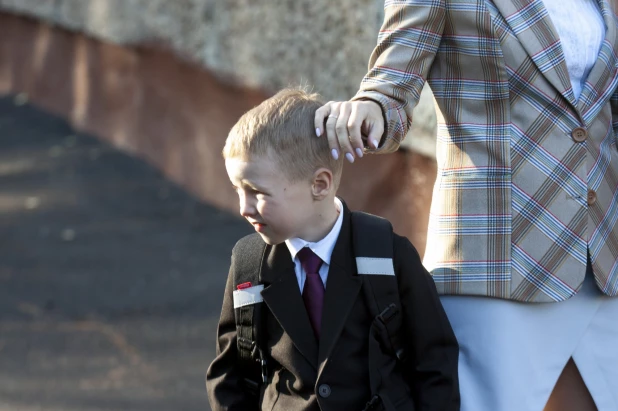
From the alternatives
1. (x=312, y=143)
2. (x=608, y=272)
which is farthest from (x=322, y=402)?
(x=608, y=272)

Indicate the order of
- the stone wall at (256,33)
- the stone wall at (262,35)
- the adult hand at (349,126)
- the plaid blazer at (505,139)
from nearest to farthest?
the adult hand at (349,126) → the plaid blazer at (505,139) → the stone wall at (262,35) → the stone wall at (256,33)

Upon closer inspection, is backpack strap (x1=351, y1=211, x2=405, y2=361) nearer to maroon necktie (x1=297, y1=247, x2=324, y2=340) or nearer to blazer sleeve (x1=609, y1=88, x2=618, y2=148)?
maroon necktie (x1=297, y1=247, x2=324, y2=340)

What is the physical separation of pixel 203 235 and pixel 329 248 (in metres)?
4.37

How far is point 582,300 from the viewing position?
2.25 meters

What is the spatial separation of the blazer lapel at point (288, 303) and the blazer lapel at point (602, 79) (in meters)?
0.74

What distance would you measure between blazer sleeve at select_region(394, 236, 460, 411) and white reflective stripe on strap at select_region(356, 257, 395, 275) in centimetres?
2

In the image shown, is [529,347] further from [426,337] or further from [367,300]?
[367,300]

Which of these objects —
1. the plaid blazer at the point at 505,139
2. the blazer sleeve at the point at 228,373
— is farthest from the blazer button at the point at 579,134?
the blazer sleeve at the point at 228,373

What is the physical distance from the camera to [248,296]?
7.04ft

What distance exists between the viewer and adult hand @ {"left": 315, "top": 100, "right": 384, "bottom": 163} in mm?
1949

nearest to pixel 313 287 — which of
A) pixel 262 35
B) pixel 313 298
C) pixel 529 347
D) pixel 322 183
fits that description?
pixel 313 298

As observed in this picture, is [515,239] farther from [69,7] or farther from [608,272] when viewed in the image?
[69,7]

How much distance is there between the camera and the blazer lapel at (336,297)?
2.06 metres

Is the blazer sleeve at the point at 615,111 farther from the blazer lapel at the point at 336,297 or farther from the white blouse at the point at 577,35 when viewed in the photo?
the blazer lapel at the point at 336,297
